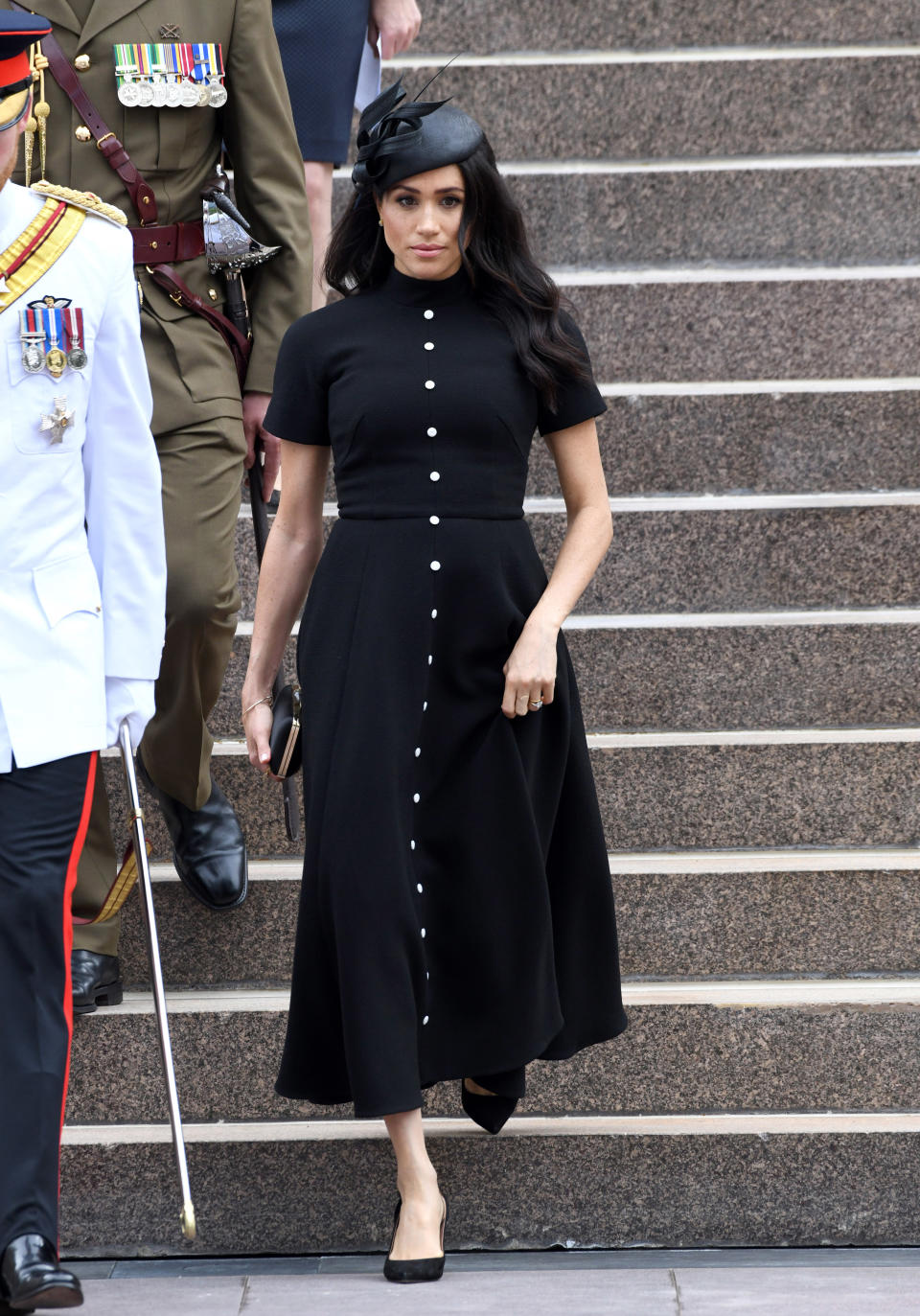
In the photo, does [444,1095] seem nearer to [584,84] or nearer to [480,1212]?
[480,1212]

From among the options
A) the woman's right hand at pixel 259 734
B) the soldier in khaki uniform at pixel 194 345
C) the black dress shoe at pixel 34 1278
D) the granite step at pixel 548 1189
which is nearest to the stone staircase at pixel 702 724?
the granite step at pixel 548 1189

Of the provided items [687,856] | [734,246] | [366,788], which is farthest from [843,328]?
[366,788]

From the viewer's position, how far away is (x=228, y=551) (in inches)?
145

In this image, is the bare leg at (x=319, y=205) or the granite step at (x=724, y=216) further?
the granite step at (x=724, y=216)

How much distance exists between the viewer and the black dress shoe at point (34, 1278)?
100 inches

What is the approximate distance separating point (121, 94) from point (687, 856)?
2.00 m

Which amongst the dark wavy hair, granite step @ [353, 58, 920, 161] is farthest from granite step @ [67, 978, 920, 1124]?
granite step @ [353, 58, 920, 161]

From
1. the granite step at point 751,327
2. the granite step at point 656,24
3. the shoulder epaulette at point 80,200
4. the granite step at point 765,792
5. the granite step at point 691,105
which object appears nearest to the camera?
the shoulder epaulette at point 80,200

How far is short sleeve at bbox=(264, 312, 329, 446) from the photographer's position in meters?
3.27

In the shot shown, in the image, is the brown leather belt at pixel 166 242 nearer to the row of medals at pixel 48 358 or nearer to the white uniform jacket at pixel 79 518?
the white uniform jacket at pixel 79 518

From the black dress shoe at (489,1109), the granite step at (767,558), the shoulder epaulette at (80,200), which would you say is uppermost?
the shoulder epaulette at (80,200)

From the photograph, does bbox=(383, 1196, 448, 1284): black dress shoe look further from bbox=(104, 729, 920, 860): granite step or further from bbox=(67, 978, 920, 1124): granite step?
bbox=(104, 729, 920, 860): granite step

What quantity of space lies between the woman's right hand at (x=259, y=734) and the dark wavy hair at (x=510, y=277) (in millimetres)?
784

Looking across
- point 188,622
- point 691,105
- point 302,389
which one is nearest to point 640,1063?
point 188,622
